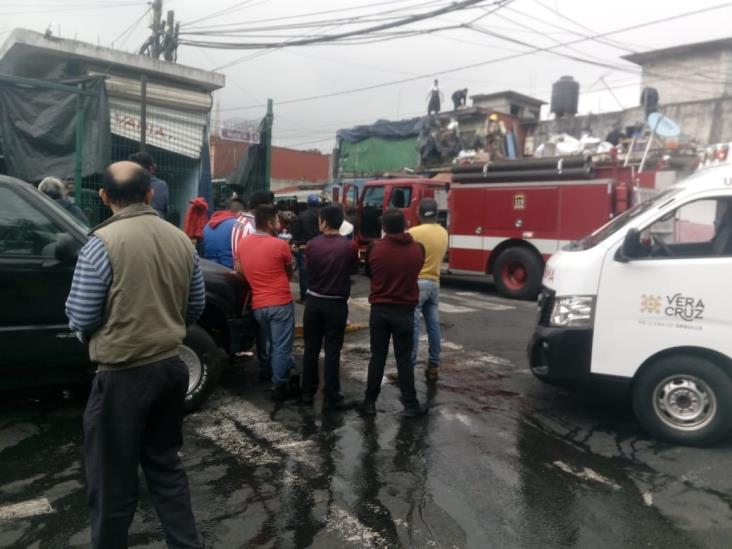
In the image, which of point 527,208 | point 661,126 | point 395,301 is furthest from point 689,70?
point 395,301

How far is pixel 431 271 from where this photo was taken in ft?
19.8

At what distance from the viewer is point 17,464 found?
402cm

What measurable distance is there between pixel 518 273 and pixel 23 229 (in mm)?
9408

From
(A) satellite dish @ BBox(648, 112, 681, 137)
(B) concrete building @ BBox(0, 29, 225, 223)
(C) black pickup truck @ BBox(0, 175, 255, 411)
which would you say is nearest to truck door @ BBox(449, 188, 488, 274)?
(A) satellite dish @ BBox(648, 112, 681, 137)

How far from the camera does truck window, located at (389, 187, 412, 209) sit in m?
14.0

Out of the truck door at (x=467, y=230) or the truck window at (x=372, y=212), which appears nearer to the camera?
the truck door at (x=467, y=230)

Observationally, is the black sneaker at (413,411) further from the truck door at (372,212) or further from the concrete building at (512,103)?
the concrete building at (512,103)

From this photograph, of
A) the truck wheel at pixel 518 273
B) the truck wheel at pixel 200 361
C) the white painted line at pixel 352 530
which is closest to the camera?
the white painted line at pixel 352 530

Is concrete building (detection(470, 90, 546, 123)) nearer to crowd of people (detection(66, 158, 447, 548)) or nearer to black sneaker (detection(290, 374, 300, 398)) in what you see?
black sneaker (detection(290, 374, 300, 398))

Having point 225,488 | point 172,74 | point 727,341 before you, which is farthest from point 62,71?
point 727,341

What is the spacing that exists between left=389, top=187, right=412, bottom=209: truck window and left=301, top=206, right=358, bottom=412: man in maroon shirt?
901cm

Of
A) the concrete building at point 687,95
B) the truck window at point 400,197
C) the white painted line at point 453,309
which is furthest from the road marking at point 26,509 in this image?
the concrete building at point 687,95

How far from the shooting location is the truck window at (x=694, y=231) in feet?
16.2

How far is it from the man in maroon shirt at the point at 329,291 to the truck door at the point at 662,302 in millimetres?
2036
